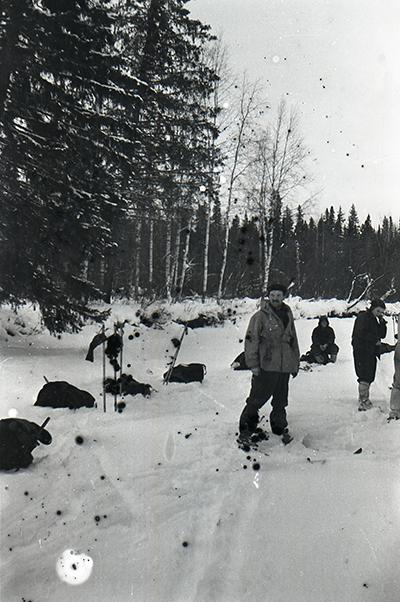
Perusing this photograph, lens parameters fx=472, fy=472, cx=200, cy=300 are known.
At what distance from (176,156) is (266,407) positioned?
10.7m

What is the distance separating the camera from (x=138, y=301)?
19.0 metres

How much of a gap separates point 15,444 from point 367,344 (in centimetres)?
523

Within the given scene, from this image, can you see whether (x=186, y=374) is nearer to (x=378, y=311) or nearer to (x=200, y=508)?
(x=378, y=311)

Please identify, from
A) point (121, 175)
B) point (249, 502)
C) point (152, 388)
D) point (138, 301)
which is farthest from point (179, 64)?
point (249, 502)

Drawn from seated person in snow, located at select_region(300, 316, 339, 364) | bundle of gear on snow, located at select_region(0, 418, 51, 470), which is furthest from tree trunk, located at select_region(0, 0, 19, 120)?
seated person in snow, located at select_region(300, 316, 339, 364)

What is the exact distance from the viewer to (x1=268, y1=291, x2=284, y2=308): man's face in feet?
17.9

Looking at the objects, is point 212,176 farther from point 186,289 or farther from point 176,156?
point 186,289

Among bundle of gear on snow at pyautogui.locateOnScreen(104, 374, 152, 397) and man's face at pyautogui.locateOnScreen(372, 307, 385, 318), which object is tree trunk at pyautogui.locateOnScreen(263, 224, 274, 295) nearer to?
man's face at pyautogui.locateOnScreen(372, 307, 385, 318)

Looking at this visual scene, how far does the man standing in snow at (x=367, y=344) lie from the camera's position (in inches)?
281

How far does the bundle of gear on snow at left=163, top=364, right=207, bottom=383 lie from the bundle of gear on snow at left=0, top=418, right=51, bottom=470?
13.7ft

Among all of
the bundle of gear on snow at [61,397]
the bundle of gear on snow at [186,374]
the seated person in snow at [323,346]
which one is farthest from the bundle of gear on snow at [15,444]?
the seated person in snow at [323,346]

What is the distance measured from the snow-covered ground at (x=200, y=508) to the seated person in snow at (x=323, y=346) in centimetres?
439

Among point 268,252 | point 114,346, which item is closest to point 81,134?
point 114,346

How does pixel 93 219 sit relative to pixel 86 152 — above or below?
below
